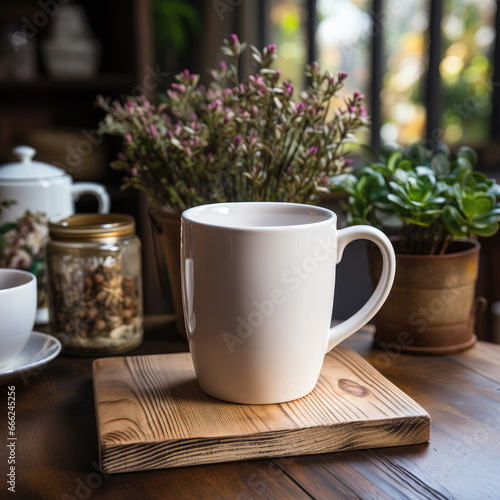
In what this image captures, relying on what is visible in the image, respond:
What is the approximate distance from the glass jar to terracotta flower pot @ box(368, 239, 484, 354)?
1.18 ft

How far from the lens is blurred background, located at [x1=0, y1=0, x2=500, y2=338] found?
227 cm

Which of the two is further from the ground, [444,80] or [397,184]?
[444,80]

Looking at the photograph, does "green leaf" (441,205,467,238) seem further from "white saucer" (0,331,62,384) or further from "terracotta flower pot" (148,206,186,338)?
"white saucer" (0,331,62,384)

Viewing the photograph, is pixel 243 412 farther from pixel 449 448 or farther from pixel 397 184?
pixel 397 184

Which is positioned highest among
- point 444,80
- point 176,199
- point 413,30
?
point 413,30

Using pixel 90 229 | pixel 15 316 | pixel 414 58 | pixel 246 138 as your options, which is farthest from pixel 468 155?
pixel 414 58

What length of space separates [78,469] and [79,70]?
2032 mm

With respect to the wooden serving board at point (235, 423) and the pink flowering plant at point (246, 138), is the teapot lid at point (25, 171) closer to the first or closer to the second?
the pink flowering plant at point (246, 138)

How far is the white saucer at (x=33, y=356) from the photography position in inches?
29.7

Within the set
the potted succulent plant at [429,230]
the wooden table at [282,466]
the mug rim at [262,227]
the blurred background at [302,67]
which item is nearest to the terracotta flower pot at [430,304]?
the potted succulent plant at [429,230]

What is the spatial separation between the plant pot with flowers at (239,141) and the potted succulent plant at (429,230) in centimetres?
7

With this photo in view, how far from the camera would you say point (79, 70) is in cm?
238

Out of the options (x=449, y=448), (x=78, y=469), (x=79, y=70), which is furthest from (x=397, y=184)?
(x=79, y=70)

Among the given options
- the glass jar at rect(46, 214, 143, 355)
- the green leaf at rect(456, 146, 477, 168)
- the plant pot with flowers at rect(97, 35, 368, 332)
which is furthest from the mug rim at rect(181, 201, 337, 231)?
the green leaf at rect(456, 146, 477, 168)
